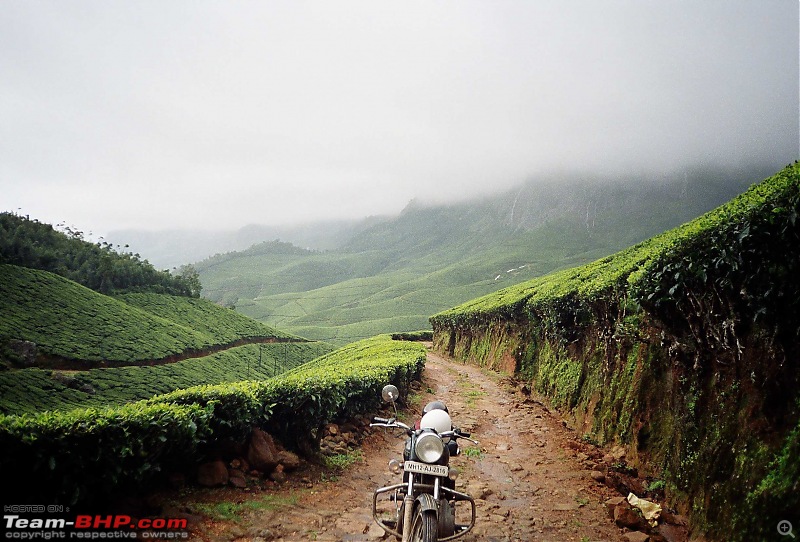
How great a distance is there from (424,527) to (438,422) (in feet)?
3.97

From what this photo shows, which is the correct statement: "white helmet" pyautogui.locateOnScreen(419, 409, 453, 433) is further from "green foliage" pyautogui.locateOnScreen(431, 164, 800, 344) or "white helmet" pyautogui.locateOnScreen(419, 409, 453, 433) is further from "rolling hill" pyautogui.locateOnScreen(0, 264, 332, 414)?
"rolling hill" pyautogui.locateOnScreen(0, 264, 332, 414)

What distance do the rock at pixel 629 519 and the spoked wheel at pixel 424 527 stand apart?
2.68 m

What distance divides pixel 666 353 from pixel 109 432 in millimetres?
6991

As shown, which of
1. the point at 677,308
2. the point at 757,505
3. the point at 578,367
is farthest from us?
the point at 578,367

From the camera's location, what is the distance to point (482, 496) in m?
6.29

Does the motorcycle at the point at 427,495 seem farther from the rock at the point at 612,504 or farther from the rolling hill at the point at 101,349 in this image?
the rolling hill at the point at 101,349

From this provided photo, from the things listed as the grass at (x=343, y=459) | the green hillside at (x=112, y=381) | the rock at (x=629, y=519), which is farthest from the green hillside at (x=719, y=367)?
the green hillside at (x=112, y=381)

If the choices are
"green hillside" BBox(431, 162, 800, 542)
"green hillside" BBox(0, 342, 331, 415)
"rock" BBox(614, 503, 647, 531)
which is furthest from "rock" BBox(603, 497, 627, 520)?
"green hillside" BBox(0, 342, 331, 415)

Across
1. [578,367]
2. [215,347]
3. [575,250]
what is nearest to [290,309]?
[215,347]

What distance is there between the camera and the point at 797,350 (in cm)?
387

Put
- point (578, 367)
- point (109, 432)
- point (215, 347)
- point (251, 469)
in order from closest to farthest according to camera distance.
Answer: point (109, 432)
point (251, 469)
point (578, 367)
point (215, 347)

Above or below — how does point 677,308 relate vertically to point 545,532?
above

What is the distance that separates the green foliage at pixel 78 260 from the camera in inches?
2472

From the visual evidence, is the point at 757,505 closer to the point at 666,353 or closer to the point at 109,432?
the point at 666,353
